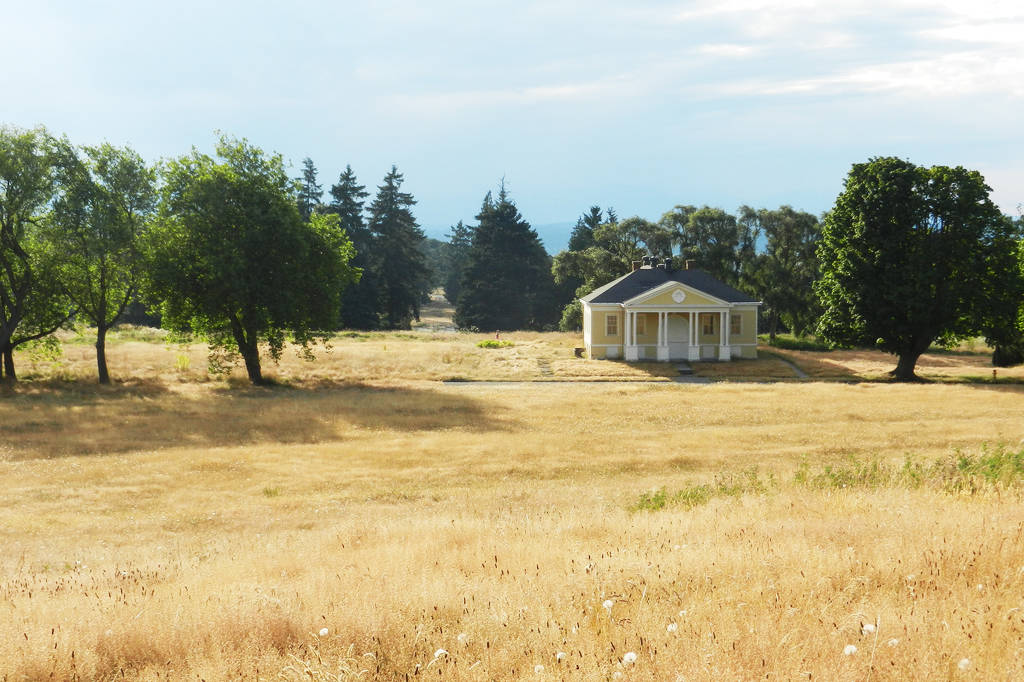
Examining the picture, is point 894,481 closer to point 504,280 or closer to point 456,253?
point 504,280

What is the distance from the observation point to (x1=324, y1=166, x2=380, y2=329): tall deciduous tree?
82500mm

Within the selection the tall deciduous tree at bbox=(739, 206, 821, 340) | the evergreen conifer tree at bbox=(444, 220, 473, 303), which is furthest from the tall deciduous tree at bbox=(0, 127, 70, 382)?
the evergreen conifer tree at bbox=(444, 220, 473, 303)

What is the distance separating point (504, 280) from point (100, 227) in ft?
184

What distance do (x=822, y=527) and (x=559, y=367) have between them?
1568 inches

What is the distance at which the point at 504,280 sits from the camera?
90.1 metres

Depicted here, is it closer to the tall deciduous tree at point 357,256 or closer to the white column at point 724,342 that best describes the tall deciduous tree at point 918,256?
the white column at point 724,342

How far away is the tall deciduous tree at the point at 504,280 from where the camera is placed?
8981 cm

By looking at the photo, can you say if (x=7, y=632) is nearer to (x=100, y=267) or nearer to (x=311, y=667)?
(x=311, y=667)

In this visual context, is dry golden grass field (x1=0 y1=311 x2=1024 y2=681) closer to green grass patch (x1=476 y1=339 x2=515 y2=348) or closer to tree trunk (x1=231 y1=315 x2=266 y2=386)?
tree trunk (x1=231 y1=315 x2=266 y2=386)

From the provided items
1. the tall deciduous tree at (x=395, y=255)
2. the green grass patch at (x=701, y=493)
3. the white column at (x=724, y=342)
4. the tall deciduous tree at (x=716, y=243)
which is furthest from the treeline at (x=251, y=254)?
the tall deciduous tree at (x=395, y=255)

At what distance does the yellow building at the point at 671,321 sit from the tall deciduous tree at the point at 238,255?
66.9 feet

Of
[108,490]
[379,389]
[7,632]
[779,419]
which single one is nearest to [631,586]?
[7,632]

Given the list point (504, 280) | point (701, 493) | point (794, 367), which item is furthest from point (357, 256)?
point (701, 493)

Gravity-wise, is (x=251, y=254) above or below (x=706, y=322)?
above
